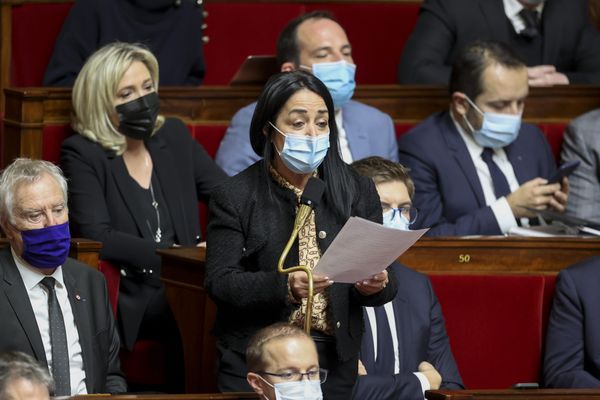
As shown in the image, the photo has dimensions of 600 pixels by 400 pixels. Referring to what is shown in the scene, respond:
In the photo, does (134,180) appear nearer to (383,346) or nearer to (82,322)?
(82,322)

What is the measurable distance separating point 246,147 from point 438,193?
0.61 m

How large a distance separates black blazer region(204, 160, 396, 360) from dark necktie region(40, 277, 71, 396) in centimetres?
36

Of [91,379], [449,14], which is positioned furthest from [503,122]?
[91,379]

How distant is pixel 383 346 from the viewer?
345 cm

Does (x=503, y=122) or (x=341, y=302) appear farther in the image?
(x=503, y=122)

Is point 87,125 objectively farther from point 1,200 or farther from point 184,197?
point 1,200

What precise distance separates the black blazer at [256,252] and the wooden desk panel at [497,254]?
65 cm

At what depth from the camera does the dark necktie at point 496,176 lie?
436 centimetres

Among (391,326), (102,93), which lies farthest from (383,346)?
(102,93)

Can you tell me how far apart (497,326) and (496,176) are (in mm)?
727

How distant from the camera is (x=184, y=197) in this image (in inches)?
164

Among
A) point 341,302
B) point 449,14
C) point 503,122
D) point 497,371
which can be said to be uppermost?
point 449,14

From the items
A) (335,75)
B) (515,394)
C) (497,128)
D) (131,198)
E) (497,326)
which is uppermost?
(335,75)

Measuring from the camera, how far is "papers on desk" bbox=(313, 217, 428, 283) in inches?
111
